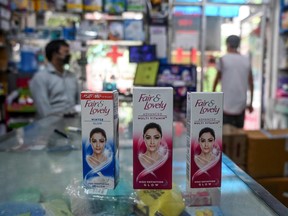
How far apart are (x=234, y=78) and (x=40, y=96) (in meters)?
2.12

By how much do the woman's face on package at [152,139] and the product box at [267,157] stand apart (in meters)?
1.58

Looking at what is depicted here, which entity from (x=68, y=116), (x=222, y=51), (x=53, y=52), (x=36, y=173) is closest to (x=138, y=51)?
(x=53, y=52)

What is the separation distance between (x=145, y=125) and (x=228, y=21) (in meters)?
5.47

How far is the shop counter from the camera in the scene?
2.98 ft

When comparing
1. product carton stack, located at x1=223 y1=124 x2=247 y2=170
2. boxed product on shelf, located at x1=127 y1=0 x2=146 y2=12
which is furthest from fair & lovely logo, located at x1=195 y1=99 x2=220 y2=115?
boxed product on shelf, located at x1=127 y1=0 x2=146 y2=12

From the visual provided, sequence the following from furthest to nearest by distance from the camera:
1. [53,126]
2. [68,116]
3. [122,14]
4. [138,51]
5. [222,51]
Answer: [222,51] → [122,14] → [138,51] → [68,116] → [53,126]

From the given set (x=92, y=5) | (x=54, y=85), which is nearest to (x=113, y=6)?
(x=92, y=5)

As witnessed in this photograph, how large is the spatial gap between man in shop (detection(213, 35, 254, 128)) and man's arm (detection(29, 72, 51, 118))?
196 centimetres

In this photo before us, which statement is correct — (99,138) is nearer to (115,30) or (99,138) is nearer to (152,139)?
(152,139)

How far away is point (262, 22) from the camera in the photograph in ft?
17.7

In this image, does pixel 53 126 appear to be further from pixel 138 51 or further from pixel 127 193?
pixel 138 51

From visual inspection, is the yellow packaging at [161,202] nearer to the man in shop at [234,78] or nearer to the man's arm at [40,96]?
the man's arm at [40,96]

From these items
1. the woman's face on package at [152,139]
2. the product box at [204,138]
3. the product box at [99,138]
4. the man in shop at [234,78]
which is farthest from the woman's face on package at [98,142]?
the man in shop at [234,78]

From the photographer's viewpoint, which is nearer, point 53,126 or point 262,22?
point 53,126
